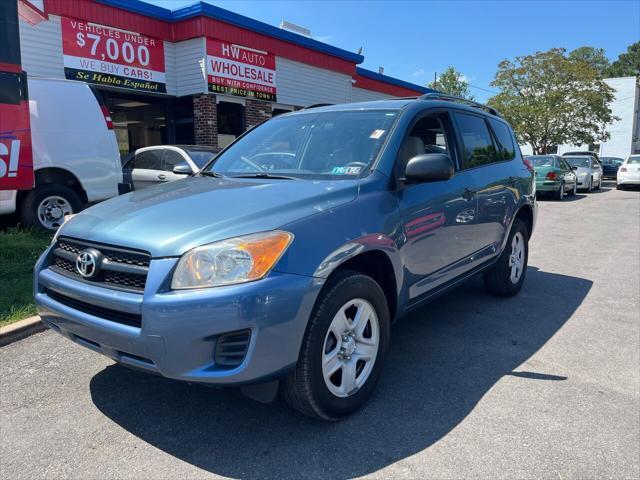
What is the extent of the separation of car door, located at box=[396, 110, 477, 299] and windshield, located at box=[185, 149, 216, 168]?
5708mm

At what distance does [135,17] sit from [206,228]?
11.1 meters

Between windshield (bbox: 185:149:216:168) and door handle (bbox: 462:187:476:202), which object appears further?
windshield (bbox: 185:149:216:168)

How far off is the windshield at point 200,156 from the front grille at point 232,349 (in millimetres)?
6907

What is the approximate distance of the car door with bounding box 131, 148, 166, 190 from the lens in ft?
31.3

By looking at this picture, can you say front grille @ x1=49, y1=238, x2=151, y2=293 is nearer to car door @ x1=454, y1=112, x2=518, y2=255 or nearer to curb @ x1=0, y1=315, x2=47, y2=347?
curb @ x1=0, y1=315, x2=47, y2=347

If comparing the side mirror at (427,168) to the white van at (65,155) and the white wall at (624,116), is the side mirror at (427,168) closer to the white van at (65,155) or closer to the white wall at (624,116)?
the white van at (65,155)

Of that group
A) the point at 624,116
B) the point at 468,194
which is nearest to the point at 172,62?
the point at 468,194

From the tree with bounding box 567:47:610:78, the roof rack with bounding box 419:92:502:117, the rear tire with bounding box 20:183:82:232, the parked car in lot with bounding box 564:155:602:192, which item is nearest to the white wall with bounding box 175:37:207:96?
the rear tire with bounding box 20:183:82:232

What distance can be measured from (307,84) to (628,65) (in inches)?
3174

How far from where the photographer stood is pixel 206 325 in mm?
2254

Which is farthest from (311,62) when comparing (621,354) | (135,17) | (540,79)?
(540,79)

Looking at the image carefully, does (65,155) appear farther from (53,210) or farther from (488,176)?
(488,176)

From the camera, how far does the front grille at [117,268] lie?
242 centimetres

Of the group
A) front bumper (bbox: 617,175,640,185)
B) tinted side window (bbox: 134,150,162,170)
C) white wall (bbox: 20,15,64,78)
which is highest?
white wall (bbox: 20,15,64,78)
